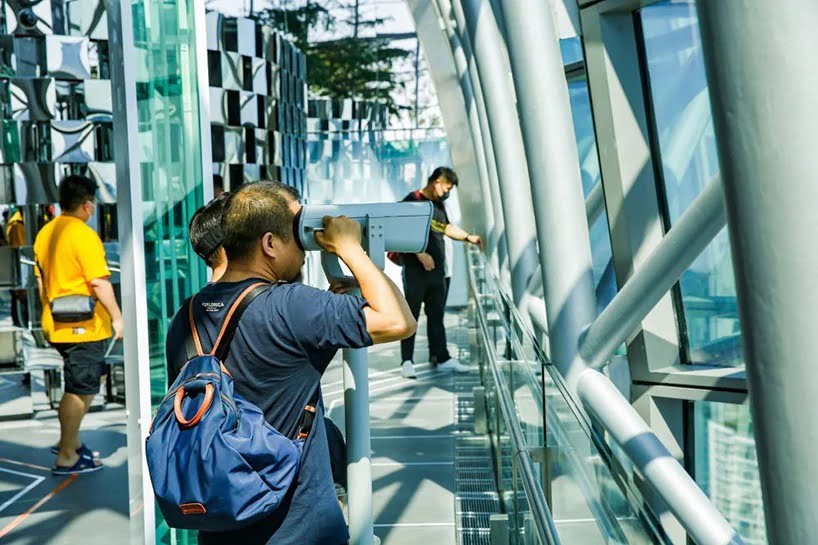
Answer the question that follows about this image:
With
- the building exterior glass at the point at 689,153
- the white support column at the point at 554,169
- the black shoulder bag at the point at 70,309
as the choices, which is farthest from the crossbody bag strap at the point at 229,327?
the black shoulder bag at the point at 70,309

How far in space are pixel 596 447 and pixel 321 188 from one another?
16.7 meters

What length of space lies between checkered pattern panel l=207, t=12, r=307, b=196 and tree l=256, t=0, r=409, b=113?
7.18 metres

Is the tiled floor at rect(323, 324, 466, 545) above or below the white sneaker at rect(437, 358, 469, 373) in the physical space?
below

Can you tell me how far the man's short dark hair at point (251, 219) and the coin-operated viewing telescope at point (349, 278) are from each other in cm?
21

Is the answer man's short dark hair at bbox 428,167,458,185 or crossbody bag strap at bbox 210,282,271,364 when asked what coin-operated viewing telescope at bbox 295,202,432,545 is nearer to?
crossbody bag strap at bbox 210,282,271,364

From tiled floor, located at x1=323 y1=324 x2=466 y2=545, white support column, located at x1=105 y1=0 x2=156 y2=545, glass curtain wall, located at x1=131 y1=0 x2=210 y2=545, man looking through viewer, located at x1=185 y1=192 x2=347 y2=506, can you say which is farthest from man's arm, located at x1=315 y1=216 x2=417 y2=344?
tiled floor, located at x1=323 y1=324 x2=466 y2=545

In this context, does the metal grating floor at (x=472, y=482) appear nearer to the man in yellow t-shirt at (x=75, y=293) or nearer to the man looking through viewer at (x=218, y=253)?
the man looking through viewer at (x=218, y=253)

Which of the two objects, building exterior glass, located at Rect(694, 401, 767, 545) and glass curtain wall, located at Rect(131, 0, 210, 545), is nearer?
glass curtain wall, located at Rect(131, 0, 210, 545)

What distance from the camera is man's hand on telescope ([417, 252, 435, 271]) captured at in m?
11.0

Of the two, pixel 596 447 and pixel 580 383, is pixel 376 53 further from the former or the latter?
pixel 596 447

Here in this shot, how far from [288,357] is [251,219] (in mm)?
379

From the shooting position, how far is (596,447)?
2297mm

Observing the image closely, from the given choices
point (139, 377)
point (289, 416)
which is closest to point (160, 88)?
point (139, 377)

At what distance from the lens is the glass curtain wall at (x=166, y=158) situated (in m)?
4.88
